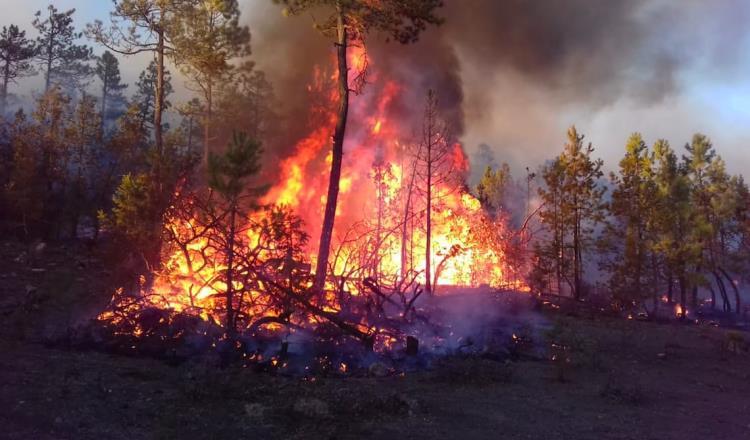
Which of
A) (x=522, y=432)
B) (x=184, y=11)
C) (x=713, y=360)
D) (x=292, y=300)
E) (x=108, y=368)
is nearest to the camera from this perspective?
(x=522, y=432)

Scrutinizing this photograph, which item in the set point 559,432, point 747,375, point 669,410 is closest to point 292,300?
point 559,432

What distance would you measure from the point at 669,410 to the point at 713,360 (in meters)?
6.96

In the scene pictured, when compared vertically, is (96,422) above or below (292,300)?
below

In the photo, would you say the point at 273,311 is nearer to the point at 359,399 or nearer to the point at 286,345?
the point at 286,345

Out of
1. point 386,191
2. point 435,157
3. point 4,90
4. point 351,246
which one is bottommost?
point 351,246

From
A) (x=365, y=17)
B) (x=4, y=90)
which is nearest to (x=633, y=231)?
(x=365, y=17)

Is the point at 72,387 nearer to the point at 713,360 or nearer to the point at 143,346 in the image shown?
the point at 143,346

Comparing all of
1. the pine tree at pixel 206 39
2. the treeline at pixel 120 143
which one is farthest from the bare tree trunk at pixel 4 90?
the pine tree at pixel 206 39

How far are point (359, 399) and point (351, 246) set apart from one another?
42.1 ft

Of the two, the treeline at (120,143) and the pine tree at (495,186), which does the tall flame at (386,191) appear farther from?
the pine tree at (495,186)

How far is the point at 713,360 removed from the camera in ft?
46.6

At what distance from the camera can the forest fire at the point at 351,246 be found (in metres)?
11.6

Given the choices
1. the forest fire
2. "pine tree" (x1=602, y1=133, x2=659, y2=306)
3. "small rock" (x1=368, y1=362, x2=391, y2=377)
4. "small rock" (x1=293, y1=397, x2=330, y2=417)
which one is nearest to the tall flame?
the forest fire

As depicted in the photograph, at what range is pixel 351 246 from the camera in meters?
20.6
